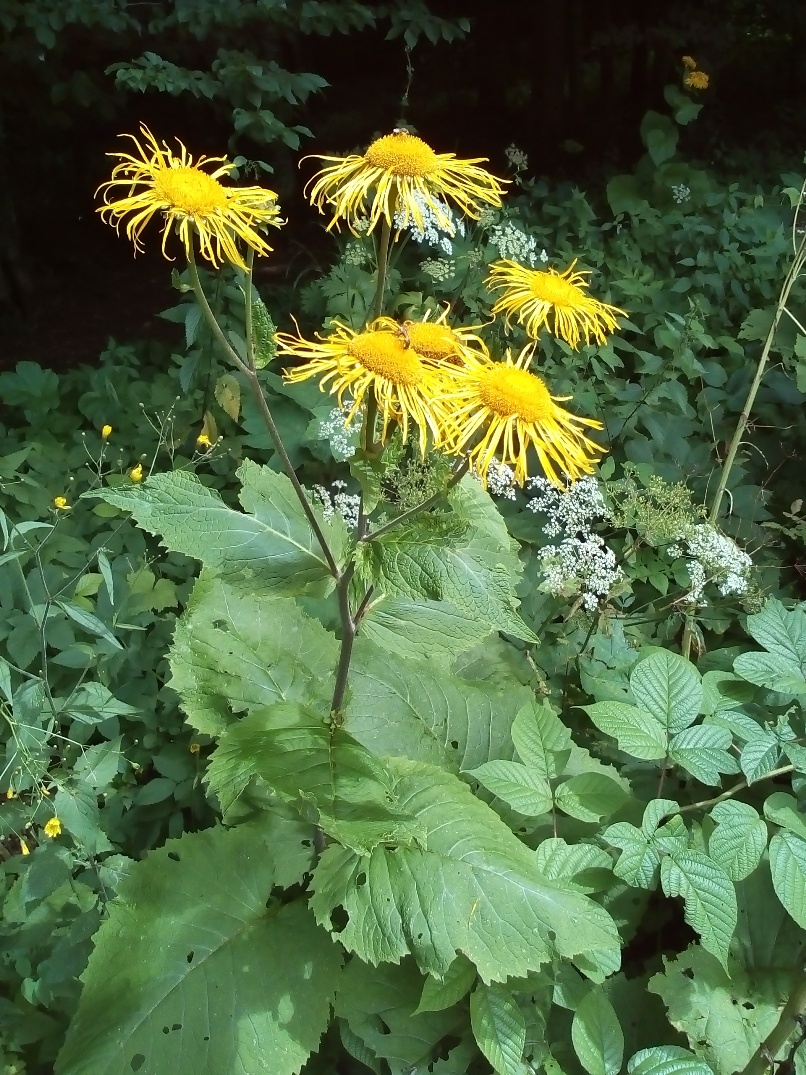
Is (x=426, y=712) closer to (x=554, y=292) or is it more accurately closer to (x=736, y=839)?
(x=736, y=839)

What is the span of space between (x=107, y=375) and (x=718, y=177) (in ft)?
14.3

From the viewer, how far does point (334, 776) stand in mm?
1188

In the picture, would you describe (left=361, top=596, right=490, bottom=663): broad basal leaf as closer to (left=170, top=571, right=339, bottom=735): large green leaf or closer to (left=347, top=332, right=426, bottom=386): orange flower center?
(left=170, top=571, right=339, bottom=735): large green leaf

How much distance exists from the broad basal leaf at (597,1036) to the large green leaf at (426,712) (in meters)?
0.50

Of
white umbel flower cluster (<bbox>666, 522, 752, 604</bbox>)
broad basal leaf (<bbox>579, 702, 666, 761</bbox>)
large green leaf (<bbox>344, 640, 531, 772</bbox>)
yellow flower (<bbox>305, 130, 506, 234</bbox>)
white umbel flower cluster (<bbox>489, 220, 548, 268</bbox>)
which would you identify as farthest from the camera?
white umbel flower cluster (<bbox>489, 220, 548, 268</bbox>)

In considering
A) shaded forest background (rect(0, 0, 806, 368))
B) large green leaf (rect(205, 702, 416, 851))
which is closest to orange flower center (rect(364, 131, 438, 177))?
large green leaf (rect(205, 702, 416, 851))

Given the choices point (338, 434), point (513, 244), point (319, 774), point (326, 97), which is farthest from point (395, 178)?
point (326, 97)

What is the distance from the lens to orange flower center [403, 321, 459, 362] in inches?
43.1

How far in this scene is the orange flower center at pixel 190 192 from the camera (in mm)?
1040

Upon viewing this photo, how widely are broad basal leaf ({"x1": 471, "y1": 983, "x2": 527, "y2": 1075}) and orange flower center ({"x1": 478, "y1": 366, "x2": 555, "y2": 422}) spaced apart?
1.00 m

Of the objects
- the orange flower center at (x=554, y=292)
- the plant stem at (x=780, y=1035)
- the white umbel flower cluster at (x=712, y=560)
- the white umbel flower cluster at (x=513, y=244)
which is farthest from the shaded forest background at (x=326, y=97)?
the plant stem at (x=780, y=1035)

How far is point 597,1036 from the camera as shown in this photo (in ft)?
4.36

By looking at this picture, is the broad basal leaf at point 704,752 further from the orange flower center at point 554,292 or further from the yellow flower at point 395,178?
the yellow flower at point 395,178

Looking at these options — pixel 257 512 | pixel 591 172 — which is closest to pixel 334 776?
pixel 257 512
